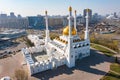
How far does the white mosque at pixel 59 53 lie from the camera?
26.2 metres

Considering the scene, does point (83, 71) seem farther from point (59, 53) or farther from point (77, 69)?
point (59, 53)

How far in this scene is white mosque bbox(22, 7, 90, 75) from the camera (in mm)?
26172

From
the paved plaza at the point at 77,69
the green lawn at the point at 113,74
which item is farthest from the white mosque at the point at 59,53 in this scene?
the green lawn at the point at 113,74

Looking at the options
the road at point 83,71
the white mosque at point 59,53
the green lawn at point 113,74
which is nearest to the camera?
the green lawn at point 113,74

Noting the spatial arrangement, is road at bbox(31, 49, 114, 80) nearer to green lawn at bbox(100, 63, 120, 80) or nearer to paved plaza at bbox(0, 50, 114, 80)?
paved plaza at bbox(0, 50, 114, 80)

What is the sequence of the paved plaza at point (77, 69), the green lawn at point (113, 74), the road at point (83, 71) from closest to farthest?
the green lawn at point (113, 74) → the road at point (83, 71) → the paved plaza at point (77, 69)

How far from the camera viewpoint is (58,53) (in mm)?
32125

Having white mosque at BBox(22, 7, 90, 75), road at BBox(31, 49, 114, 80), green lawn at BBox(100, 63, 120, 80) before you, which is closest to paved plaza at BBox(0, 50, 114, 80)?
road at BBox(31, 49, 114, 80)

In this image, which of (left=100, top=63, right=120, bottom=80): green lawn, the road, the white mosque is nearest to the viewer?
(left=100, top=63, right=120, bottom=80): green lawn

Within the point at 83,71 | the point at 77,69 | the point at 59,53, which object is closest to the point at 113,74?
the point at 83,71

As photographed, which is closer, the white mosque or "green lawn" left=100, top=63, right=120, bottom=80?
"green lawn" left=100, top=63, right=120, bottom=80

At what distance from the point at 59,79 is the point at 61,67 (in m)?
4.66

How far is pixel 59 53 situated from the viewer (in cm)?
3192

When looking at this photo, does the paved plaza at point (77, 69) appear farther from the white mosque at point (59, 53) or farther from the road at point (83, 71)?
the white mosque at point (59, 53)
